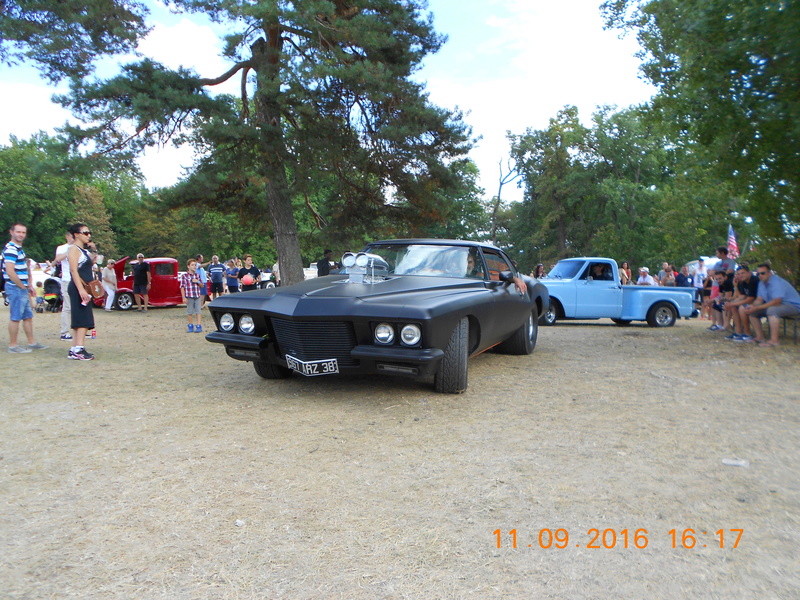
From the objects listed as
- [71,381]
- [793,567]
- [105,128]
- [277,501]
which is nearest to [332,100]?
[105,128]

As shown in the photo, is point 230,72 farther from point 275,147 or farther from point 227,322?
point 227,322

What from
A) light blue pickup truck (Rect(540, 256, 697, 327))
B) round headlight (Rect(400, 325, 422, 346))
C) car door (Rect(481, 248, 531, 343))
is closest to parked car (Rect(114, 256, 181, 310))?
light blue pickup truck (Rect(540, 256, 697, 327))

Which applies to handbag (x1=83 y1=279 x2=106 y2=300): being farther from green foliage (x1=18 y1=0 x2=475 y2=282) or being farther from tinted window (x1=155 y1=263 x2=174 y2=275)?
tinted window (x1=155 y1=263 x2=174 y2=275)

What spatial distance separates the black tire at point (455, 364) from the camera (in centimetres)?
580

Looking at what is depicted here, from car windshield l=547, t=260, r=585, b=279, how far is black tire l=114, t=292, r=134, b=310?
46.1 feet

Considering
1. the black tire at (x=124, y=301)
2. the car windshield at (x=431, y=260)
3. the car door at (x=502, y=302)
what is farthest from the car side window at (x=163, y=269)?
the car windshield at (x=431, y=260)

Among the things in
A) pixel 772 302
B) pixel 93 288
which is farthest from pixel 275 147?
pixel 772 302

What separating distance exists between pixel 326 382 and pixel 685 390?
3.70 meters

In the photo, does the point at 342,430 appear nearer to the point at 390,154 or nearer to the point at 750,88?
the point at 750,88

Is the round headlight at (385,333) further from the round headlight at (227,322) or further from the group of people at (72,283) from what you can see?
the group of people at (72,283)

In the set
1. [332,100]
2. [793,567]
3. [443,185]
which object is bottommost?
[793,567]

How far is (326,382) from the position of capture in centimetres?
673

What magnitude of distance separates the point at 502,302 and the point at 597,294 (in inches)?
357

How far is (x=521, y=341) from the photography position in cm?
884
